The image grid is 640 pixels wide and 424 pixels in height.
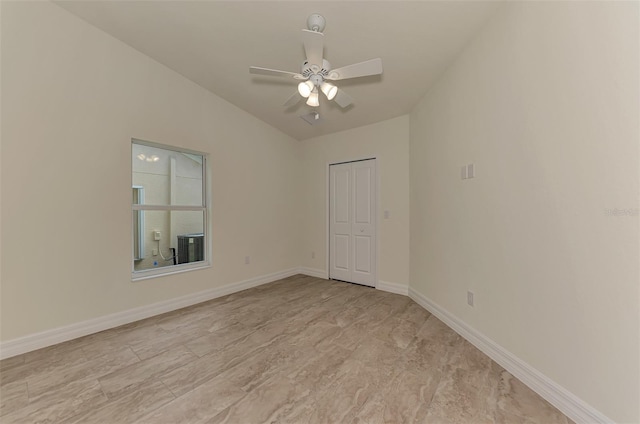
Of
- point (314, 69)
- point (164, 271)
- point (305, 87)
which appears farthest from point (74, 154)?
point (314, 69)

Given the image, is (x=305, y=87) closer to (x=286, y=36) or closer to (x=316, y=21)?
(x=316, y=21)

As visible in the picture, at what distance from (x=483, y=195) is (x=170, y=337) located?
3222 mm

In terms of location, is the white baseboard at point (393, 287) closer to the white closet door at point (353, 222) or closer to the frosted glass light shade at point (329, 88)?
the white closet door at point (353, 222)

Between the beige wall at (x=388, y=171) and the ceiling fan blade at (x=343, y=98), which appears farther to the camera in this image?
the beige wall at (x=388, y=171)

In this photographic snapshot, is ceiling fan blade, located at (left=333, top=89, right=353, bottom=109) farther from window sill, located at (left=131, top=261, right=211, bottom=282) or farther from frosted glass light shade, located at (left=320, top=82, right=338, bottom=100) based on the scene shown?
window sill, located at (left=131, top=261, right=211, bottom=282)

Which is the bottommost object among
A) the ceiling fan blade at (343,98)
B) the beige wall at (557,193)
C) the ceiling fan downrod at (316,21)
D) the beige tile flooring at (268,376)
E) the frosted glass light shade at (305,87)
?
the beige tile flooring at (268,376)

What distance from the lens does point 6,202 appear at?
86.2 inches

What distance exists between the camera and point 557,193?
1632mm

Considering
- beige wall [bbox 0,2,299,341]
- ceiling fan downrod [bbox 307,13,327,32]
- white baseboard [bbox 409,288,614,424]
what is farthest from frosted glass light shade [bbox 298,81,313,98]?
white baseboard [bbox 409,288,614,424]

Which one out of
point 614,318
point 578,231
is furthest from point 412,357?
point 578,231

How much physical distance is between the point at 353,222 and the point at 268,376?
117 inches

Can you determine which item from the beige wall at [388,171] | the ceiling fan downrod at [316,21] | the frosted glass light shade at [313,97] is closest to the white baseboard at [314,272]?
the beige wall at [388,171]

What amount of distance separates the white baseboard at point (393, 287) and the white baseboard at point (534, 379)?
3.76 ft

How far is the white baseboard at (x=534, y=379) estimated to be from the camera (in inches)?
57.9
